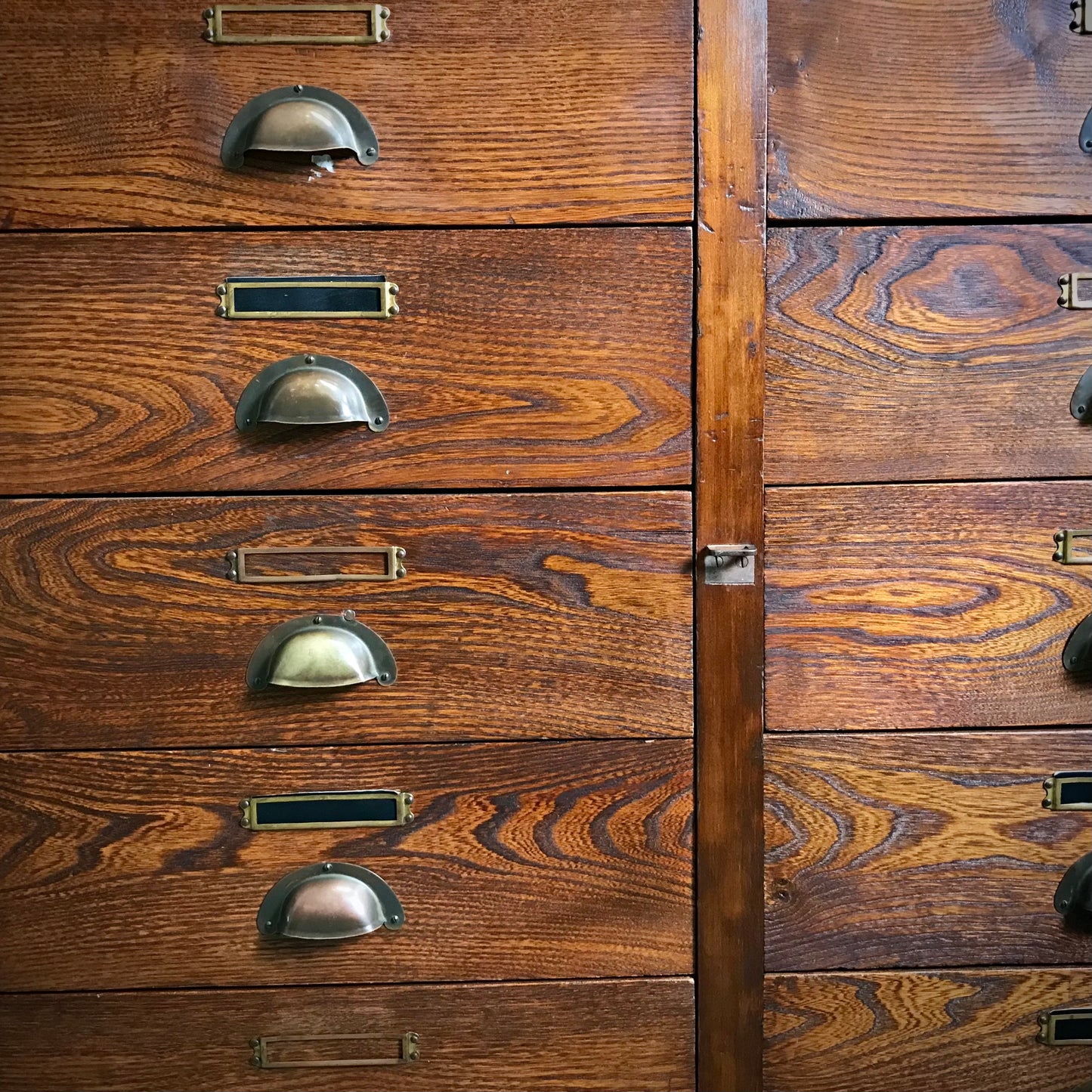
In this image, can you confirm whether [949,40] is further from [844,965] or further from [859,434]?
[844,965]

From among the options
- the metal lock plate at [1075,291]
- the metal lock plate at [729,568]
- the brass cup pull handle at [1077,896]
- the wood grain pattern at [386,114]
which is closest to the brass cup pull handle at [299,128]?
the wood grain pattern at [386,114]

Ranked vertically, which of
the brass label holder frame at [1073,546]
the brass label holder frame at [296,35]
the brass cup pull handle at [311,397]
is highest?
the brass label holder frame at [296,35]

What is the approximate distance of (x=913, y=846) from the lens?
2.76 feet

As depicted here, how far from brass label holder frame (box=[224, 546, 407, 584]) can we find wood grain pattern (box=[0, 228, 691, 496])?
0.16ft

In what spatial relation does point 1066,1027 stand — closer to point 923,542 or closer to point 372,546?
point 923,542

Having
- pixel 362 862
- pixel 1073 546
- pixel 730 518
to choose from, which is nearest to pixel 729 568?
pixel 730 518

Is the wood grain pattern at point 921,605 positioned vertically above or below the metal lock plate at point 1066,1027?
above

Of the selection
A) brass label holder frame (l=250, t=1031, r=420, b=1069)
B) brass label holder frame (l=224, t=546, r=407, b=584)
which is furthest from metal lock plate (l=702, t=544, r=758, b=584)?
brass label holder frame (l=250, t=1031, r=420, b=1069)

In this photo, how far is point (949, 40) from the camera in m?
0.79

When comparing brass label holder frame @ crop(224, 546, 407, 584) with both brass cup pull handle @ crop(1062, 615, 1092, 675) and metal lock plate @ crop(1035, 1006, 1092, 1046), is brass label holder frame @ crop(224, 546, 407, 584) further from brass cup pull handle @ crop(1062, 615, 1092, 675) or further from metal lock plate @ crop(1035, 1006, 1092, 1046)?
metal lock plate @ crop(1035, 1006, 1092, 1046)

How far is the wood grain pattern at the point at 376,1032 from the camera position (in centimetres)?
83

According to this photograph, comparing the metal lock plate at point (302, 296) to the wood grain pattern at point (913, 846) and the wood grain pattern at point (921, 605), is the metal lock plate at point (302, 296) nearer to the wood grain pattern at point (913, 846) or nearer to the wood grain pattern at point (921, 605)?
the wood grain pattern at point (921, 605)

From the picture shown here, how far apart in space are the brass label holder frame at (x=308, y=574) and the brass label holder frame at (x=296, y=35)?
386mm

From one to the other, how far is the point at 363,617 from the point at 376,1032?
0.35m
